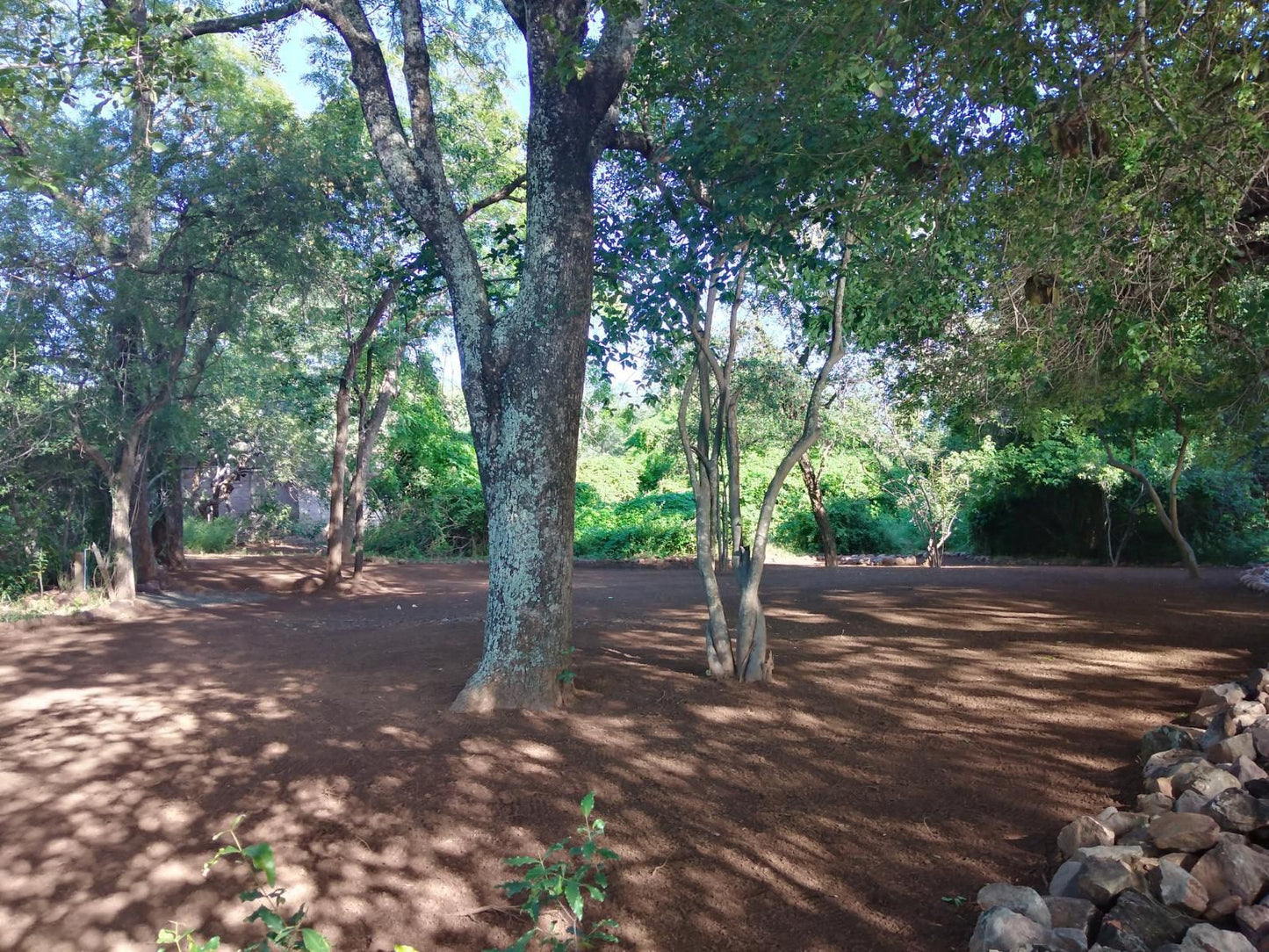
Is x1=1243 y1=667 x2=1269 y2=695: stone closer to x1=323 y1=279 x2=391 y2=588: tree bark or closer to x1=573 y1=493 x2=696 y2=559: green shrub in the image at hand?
x1=323 y1=279 x2=391 y2=588: tree bark

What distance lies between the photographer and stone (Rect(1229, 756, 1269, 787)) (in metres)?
3.47

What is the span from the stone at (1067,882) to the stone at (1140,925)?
22cm

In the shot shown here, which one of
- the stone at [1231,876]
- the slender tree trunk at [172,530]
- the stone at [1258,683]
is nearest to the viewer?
the stone at [1231,876]

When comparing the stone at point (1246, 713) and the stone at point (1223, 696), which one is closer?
the stone at point (1246, 713)

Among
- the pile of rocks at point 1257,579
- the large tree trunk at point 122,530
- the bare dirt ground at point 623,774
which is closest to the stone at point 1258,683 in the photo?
the bare dirt ground at point 623,774

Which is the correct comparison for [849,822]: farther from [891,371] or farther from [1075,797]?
[891,371]

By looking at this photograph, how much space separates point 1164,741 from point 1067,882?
5.37 feet

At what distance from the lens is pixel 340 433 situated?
14.5 metres

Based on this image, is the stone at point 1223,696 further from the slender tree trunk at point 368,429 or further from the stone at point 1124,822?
the slender tree trunk at point 368,429

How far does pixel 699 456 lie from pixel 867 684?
6.71ft

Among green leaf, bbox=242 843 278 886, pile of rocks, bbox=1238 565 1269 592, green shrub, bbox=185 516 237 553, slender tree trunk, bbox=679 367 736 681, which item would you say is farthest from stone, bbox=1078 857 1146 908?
green shrub, bbox=185 516 237 553

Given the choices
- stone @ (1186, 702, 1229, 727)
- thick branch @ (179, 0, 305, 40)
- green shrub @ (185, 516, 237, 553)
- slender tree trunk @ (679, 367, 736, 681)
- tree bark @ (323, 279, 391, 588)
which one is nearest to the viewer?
stone @ (1186, 702, 1229, 727)

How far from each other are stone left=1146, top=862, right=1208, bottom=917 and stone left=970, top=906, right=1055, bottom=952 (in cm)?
46

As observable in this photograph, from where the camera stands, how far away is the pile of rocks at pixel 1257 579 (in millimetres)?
10936
